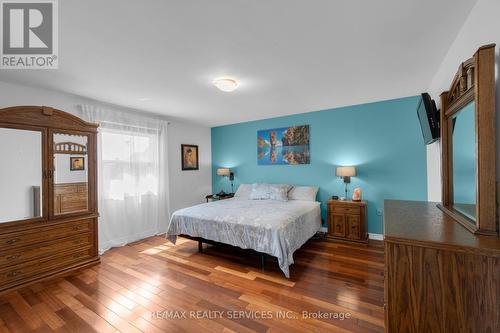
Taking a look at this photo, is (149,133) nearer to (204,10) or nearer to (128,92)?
(128,92)

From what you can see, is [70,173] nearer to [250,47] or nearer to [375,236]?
[250,47]

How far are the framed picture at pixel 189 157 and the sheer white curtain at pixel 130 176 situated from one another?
605 millimetres

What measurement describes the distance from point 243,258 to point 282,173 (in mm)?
2131

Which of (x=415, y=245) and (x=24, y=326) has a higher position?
(x=415, y=245)

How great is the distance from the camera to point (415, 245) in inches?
38.3

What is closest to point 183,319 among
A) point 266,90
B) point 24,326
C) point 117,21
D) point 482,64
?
point 24,326

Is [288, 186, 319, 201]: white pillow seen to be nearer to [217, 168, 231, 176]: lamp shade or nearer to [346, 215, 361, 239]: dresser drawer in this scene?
[346, 215, 361, 239]: dresser drawer

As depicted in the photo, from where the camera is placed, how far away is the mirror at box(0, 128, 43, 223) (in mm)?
2322

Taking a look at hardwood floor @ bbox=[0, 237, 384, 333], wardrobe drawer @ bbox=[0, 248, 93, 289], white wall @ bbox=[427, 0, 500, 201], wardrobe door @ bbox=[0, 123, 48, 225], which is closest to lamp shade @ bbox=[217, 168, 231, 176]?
hardwood floor @ bbox=[0, 237, 384, 333]

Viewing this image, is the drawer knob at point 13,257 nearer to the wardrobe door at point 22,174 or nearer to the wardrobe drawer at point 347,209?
the wardrobe door at point 22,174

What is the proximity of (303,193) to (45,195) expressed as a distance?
385 cm

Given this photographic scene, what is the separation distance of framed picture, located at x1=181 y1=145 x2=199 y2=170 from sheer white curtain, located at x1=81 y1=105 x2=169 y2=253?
1.98ft

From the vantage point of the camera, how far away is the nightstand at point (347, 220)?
3455 millimetres

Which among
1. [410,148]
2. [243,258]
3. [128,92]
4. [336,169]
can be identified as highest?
[128,92]
